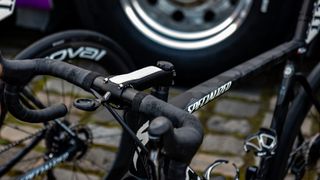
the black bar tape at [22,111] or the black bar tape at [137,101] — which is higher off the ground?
the black bar tape at [137,101]

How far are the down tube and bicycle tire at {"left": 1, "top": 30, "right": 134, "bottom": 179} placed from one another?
0.55m

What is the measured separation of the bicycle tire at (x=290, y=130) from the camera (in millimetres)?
1670

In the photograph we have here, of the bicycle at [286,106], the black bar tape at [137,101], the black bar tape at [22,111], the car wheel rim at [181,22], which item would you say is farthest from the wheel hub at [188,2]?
the black bar tape at [137,101]

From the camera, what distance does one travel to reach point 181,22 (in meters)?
2.90

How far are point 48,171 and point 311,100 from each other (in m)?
0.90

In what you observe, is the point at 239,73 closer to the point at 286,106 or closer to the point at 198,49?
the point at 286,106

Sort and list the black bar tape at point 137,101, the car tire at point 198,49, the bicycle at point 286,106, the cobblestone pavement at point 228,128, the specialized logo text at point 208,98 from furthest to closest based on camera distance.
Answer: the car tire at point 198,49 < the cobblestone pavement at point 228,128 < the bicycle at point 286,106 < the specialized logo text at point 208,98 < the black bar tape at point 137,101

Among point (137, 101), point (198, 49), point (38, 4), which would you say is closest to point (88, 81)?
point (137, 101)

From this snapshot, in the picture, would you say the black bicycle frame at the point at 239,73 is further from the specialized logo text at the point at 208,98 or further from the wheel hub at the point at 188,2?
the wheel hub at the point at 188,2

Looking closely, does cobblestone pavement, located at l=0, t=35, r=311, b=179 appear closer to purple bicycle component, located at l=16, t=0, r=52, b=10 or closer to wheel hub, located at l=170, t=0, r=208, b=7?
wheel hub, located at l=170, t=0, r=208, b=7

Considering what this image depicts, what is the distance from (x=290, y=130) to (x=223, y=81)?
43 centimetres

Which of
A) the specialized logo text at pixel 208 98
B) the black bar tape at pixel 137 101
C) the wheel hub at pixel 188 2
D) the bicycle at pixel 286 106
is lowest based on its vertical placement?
the black bar tape at pixel 137 101

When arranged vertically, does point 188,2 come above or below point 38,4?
above

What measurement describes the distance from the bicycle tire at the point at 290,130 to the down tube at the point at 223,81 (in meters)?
0.14
